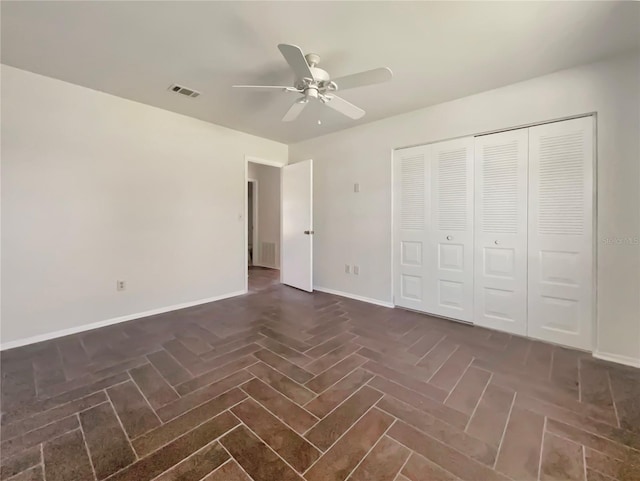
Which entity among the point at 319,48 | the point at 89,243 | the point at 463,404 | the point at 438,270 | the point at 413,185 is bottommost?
the point at 463,404

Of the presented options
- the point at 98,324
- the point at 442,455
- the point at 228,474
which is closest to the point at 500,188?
the point at 442,455

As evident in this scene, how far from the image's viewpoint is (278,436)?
142 centimetres

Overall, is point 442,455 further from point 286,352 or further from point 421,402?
point 286,352

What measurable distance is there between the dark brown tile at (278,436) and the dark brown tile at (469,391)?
930mm

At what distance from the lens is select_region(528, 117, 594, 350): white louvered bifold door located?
2336 millimetres

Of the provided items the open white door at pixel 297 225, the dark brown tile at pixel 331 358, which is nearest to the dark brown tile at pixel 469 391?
the dark brown tile at pixel 331 358

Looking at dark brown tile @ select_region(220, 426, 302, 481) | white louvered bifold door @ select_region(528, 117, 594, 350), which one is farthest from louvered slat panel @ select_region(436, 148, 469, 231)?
dark brown tile @ select_region(220, 426, 302, 481)

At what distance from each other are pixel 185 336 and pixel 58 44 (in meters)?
2.55

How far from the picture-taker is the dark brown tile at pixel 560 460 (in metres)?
1.21

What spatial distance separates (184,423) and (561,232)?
3.25 metres

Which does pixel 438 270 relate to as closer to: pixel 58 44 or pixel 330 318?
pixel 330 318

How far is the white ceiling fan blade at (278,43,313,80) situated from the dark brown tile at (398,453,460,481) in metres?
2.27

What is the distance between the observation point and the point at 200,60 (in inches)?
87.7

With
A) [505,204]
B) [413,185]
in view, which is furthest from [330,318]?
[505,204]
